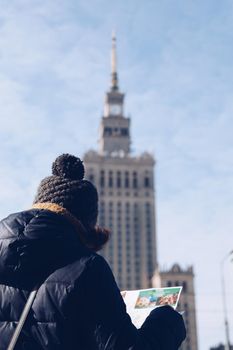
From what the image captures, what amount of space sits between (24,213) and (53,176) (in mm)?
327

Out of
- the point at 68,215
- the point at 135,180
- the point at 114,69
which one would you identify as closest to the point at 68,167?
the point at 68,215

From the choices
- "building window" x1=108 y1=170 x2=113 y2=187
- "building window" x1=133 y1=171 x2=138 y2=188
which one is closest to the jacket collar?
"building window" x1=108 y1=170 x2=113 y2=187

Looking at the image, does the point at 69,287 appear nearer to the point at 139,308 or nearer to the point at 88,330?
the point at 88,330

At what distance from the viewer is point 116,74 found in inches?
4200

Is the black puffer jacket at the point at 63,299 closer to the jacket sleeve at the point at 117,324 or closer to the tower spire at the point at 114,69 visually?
the jacket sleeve at the point at 117,324

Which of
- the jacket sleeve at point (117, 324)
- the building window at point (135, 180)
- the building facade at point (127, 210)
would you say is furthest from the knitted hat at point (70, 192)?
the building window at point (135, 180)

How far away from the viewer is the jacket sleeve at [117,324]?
93.4 inches

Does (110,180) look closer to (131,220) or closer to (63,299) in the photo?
(131,220)

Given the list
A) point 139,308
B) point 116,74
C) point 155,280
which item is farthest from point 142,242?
point 139,308

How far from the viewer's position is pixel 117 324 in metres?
2.40

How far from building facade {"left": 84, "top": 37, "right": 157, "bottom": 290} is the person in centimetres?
8031

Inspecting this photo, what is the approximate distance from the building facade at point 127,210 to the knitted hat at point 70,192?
80015 millimetres

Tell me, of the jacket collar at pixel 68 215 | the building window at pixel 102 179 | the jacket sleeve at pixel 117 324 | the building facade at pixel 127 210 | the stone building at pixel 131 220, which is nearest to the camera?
the jacket sleeve at pixel 117 324

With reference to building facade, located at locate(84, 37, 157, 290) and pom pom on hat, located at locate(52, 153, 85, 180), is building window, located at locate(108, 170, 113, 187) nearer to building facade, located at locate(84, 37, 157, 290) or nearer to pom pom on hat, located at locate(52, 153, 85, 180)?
building facade, located at locate(84, 37, 157, 290)
